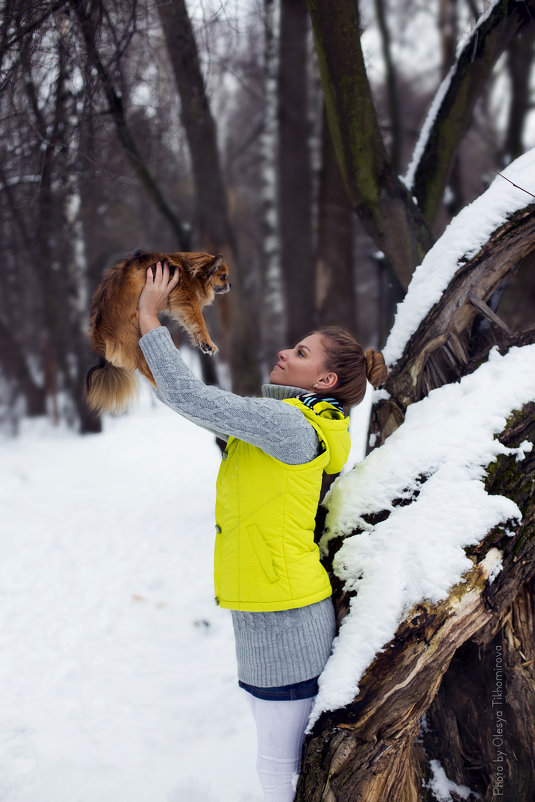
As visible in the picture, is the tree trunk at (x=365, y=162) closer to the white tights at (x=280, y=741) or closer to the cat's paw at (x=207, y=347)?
the cat's paw at (x=207, y=347)

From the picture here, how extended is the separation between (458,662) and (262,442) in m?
1.42

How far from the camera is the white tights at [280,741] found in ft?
6.06

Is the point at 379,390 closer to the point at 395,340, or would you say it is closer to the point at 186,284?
the point at 395,340

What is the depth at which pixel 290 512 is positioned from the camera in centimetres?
180

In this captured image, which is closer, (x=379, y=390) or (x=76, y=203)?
(x=379, y=390)

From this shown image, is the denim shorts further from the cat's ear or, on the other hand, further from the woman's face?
the cat's ear

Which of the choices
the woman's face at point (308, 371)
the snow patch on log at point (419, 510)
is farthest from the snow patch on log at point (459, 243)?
the woman's face at point (308, 371)

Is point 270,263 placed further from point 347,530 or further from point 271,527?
point 271,527

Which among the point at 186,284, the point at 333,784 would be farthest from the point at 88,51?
the point at 333,784

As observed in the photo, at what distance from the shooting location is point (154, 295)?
183cm

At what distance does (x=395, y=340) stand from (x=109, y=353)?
132 cm

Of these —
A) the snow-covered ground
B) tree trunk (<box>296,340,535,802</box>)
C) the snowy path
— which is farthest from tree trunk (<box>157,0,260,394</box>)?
tree trunk (<box>296,340,535,802</box>)

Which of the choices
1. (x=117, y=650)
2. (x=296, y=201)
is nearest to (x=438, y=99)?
(x=117, y=650)

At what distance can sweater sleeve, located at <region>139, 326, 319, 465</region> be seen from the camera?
1.69 metres
